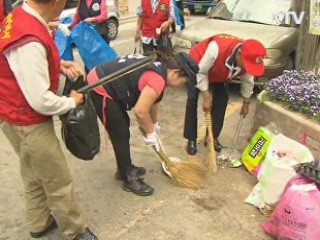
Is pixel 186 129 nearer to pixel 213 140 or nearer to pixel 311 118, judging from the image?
pixel 213 140

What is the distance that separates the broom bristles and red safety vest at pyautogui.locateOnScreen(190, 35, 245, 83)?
811 millimetres

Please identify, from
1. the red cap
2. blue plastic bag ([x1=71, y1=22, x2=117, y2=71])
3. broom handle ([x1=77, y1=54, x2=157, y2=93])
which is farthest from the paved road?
blue plastic bag ([x1=71, y1=22, x2=117, y2=71])

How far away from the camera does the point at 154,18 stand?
547cm

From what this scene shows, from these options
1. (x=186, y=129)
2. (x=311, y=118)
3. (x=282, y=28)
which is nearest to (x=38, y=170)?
(x=186, y=129)

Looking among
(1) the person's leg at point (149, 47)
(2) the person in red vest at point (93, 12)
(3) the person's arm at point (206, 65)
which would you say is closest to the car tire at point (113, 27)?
(1) the person's leg at point (149, 47)

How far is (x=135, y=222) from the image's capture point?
120 inches

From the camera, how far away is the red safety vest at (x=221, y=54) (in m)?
3.47

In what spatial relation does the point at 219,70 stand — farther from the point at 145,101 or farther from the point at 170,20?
the point at 170,20

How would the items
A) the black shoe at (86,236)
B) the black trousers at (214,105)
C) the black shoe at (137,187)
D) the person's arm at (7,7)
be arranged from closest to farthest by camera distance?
the black shoe at (86,236) < the black shoe at (137,187) < the black trousers at (214,105) < the person's arm at (7,7)

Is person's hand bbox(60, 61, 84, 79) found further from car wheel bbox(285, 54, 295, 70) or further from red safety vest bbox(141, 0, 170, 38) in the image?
car wheel bbox(285, 54, 295, 70)

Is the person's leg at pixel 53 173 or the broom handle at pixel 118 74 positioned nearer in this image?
the person's leg at pixel 53 173

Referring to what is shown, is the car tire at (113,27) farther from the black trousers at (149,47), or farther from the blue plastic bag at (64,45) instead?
the blue plastic bag at (64,45)

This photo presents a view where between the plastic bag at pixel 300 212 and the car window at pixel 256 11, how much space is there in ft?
11.8

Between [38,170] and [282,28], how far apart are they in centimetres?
432
